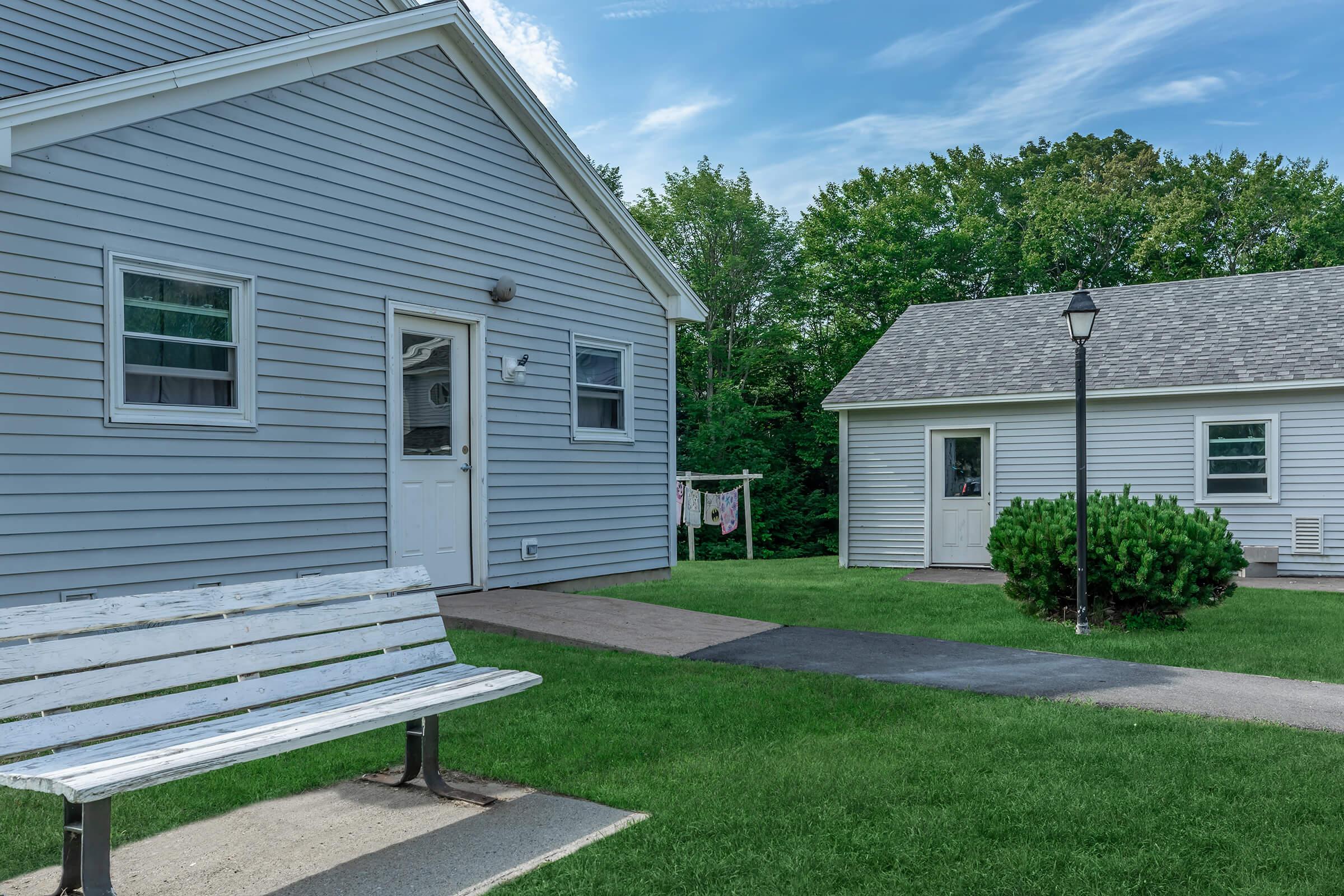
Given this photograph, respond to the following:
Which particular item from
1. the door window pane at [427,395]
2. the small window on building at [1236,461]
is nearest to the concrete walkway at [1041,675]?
the door window pane at [427,395]

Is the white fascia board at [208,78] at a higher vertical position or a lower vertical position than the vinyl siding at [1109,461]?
higher

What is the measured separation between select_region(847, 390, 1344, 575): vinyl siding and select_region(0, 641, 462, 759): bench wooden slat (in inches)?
425

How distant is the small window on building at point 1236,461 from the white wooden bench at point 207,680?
13.6 metres

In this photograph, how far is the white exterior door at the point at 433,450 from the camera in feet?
29.7

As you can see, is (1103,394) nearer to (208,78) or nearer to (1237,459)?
(1237,459)

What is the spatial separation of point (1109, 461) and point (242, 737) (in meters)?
14.7

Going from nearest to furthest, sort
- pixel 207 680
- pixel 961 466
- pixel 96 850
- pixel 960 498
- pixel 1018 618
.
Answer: pixel 96 850
pixel 207 680
pixel 1018 618
pixel 960 498
pixel 961 466

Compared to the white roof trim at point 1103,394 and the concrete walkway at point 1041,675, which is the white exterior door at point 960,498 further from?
the concrete walkway at point 1041,675

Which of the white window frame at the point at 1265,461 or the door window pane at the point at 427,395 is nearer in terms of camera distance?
the door window pane at the point at 427,395

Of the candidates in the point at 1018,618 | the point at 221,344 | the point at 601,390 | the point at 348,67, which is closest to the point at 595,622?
the point at 221,344

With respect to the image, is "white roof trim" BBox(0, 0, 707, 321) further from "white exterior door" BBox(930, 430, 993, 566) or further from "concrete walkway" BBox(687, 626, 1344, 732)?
"white exterior door" BBox(930, 430, 993, 566)

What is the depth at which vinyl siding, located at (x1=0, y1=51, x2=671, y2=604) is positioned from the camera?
6.65 m

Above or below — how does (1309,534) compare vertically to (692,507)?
below

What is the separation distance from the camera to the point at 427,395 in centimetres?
938
